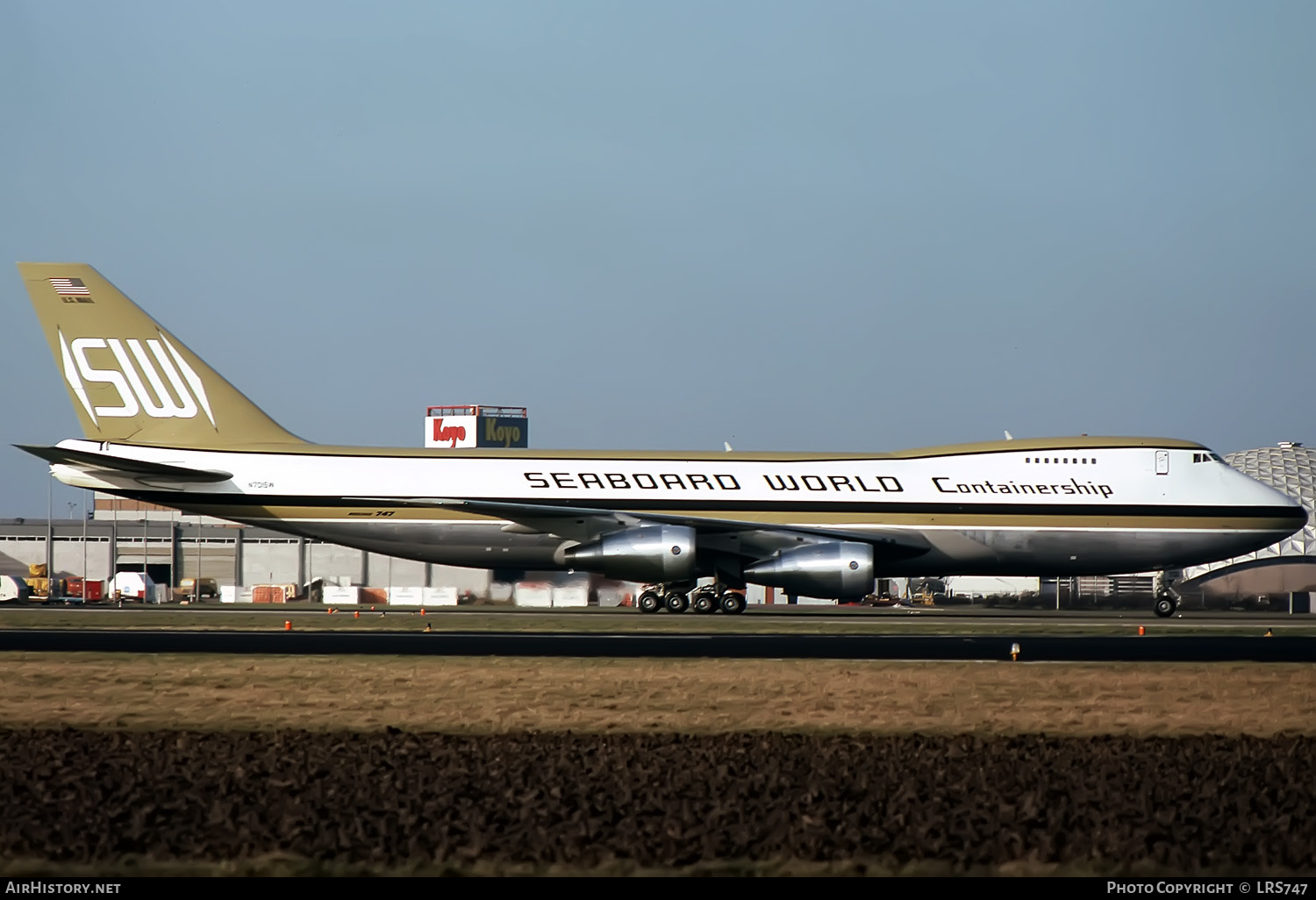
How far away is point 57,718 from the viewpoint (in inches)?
563

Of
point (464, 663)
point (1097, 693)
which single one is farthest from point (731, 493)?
point (1097, 693)

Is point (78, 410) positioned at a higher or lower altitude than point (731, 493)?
higher

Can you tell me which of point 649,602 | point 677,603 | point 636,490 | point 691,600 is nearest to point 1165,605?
point 691,600

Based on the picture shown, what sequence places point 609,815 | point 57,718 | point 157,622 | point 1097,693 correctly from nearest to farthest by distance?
point 609,815 < point 57,718 < point 1097,693 < point 157,622

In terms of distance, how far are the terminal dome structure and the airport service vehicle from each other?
26.3 metres

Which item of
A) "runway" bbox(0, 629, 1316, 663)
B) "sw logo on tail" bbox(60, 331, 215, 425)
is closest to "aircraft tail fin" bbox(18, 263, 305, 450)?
"sw logo on tail" bbox(60, 331, 215, 425)

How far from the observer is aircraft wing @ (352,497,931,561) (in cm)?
3491

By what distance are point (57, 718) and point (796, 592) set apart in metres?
22.2

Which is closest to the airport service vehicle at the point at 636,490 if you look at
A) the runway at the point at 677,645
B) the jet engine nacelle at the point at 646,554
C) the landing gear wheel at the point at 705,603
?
the landing gear wheel at the point at 705,603

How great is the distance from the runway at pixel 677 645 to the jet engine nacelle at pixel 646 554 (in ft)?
19.0

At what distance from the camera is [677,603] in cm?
3738

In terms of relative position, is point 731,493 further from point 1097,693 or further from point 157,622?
point 1097,693

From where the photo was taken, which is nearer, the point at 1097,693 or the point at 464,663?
the point at 1097,693

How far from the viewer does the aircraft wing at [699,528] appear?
3491cm
